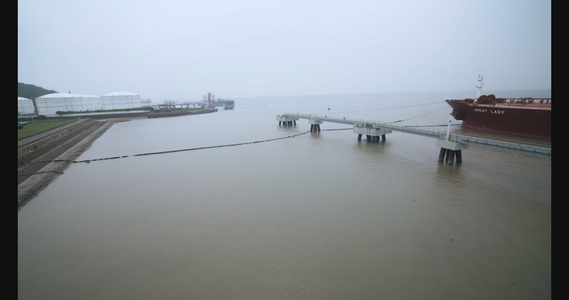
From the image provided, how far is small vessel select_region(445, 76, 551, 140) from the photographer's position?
25.0m

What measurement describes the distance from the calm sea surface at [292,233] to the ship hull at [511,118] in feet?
33.2

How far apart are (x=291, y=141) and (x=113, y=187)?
18455 millimetres

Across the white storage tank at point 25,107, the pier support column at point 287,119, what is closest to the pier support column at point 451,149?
the pier support column at point 287,119

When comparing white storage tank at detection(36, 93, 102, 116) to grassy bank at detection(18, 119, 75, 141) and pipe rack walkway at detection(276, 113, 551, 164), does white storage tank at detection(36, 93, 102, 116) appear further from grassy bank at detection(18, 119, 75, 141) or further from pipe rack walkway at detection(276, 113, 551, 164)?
pipe rack walkway at detection(276, 113, 551, 164)

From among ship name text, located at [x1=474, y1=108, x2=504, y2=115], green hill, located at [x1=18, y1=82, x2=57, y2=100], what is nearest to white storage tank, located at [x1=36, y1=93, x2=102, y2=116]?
green hill, located at [x1=18, y1=82, x2=57, y2=100]

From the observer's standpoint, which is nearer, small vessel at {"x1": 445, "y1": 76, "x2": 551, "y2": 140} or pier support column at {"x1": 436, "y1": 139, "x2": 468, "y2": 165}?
pier support column at {"x1": 436, "y1": 139, "x2": 468, "y2": 165}

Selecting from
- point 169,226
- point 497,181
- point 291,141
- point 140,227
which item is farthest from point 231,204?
point 291,141

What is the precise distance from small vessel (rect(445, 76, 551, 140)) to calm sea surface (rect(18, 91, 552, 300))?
10.2 m

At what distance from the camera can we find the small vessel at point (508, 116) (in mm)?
25047

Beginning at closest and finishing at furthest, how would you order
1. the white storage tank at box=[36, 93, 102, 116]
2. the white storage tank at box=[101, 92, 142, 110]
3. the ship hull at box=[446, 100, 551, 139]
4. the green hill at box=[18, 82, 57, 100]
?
the ship hull at box=[446, 100, 551, 139]
the white storage tank at box=[36, 93, 102, 116]
the white storage tank at box=[101, 92, 142, 110]
the green hill at box=[18, 82, 57, 100]

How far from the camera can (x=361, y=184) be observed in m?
14.9

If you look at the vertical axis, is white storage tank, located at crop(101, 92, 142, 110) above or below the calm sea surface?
above

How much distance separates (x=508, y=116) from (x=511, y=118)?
0.34 m
